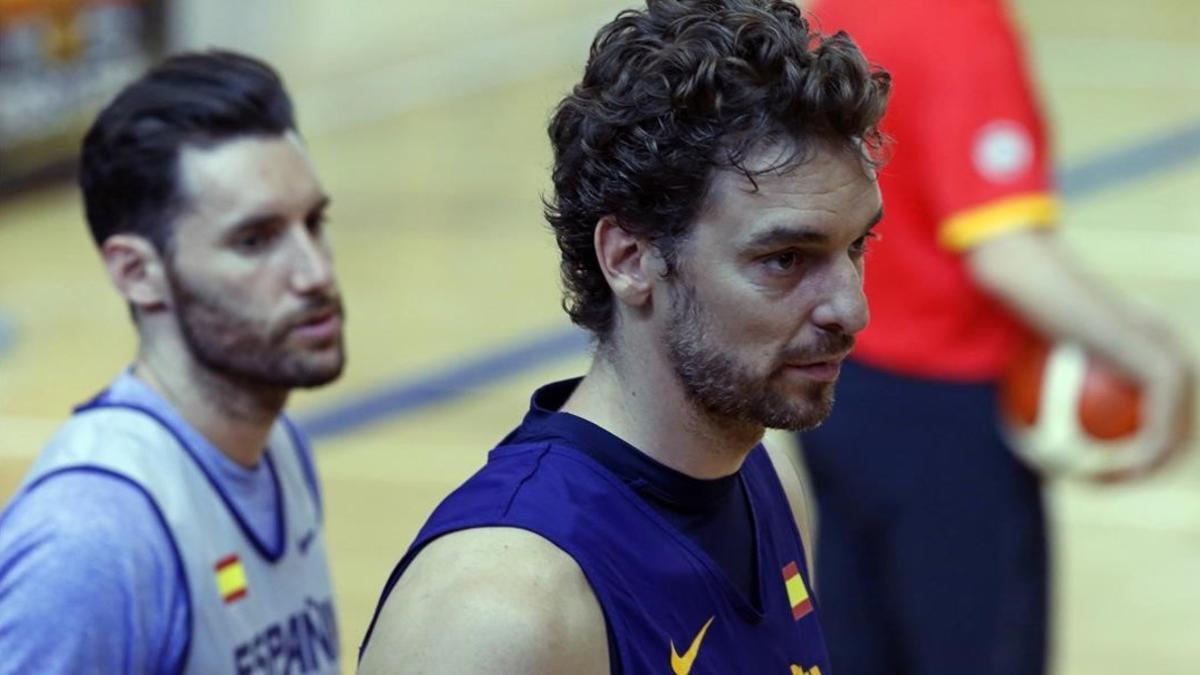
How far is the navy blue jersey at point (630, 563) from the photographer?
7.52ft

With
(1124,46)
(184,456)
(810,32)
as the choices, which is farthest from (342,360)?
(1124,46)

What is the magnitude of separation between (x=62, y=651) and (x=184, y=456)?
1.65 ft

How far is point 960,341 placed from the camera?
469 centimetres

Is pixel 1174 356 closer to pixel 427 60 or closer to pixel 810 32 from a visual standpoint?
pixel 810 32

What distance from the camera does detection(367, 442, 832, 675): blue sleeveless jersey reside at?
7.51 feet

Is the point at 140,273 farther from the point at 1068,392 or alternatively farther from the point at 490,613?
the point at 1068,392

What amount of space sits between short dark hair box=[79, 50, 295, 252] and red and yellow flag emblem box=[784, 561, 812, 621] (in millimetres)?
1373

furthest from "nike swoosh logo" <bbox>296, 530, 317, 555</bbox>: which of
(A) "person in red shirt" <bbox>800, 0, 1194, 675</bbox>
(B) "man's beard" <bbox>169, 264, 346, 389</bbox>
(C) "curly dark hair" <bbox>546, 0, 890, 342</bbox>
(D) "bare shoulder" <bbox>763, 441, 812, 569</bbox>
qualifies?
(A) "person in red shirt" <bbox>800, 0, 1194, 675</bbox>

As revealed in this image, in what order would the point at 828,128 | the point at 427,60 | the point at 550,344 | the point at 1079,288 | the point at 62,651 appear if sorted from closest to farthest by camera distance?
1. the point at 828,128
2. the point at 62,651
3. the point at 1079,288
4. the point at 550,344
5. the point at 427,60

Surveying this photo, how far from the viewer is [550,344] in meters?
9.41

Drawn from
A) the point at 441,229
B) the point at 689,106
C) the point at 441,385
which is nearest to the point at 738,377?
the point at 689,106

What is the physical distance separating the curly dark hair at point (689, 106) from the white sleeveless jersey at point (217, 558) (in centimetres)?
103

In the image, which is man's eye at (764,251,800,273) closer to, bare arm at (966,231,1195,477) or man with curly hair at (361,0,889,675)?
man with curly hair at (361,0,889,675)

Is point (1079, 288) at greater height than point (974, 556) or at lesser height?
greater
